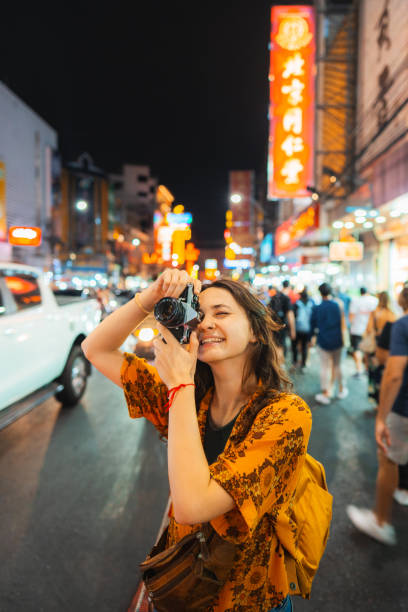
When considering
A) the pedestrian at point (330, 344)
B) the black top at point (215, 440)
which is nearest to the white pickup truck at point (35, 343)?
the black top at point (215, 440)

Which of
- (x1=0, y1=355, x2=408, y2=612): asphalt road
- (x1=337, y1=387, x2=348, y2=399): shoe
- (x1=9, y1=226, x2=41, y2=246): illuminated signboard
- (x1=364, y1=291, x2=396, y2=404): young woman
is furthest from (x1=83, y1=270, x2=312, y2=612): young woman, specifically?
(x1=9, y1=226, x2=41, y2=246): illuminated signboard

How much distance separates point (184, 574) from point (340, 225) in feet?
39.1

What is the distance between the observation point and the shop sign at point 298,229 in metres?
13.6

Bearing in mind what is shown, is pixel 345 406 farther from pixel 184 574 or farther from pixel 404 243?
pixel 404 243

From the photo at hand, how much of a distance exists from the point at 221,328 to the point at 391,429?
2252 mm

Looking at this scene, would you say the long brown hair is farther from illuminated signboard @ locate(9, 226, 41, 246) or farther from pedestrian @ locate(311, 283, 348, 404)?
illuminated signboard @ locate(9, 226, 41, 246)

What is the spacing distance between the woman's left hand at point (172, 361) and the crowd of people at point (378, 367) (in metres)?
0.38

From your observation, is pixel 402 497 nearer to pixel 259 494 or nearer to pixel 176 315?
pixel 259 494

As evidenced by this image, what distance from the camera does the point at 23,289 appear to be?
480 centimetres

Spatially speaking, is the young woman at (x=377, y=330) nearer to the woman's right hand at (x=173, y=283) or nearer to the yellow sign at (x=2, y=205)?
the woman's right hand at (x=173, y=283)

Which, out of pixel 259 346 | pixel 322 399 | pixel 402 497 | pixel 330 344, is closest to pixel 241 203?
pixel 330 344

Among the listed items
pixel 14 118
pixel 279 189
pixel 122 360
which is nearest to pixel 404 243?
pixel 279 189

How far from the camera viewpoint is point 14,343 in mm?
4234

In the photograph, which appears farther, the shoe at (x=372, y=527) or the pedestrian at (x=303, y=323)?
the pedestrian at (x=303, y=323)
